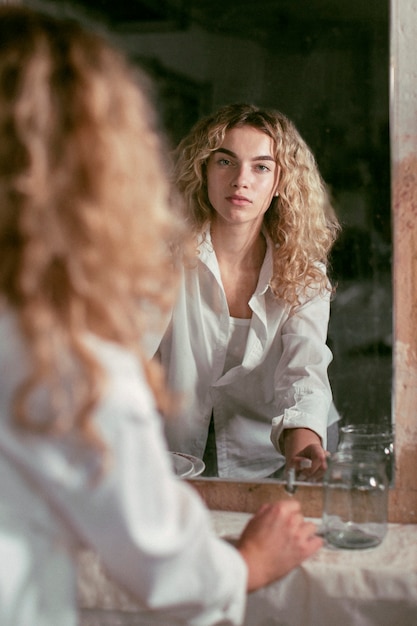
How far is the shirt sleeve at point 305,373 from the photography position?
4.13 feet

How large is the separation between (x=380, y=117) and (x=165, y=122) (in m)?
0.34

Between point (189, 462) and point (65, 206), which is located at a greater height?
point (65, 206)

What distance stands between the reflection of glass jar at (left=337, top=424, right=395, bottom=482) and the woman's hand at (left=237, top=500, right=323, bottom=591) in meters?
0.22

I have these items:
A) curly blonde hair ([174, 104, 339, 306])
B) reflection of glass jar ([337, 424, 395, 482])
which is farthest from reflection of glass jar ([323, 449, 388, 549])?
curly blonde hair ([174, 104, 339, 306])

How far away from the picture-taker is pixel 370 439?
1242 millimetres

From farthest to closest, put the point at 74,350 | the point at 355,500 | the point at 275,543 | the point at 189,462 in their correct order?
the point at 189,462
the point at 355,500
the point at 275,543
the point at 74,350

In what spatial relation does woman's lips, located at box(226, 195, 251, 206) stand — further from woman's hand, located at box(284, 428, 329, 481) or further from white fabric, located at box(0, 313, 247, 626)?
white fabric, located at box(0, 313, 247, 626)

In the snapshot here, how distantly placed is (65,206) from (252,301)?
0.60 metres

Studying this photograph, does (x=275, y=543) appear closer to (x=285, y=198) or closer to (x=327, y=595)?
(x=327, y=595)

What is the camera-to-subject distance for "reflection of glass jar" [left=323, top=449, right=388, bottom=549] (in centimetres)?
119

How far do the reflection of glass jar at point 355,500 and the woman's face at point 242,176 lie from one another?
1.35 feet

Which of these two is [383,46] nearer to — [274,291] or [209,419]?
[274,291]

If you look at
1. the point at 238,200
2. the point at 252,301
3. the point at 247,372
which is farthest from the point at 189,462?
the point at 238,200

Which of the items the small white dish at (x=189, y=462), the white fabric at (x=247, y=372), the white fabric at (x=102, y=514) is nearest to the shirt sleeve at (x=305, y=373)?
the white fabric at (x=247, y=372)
